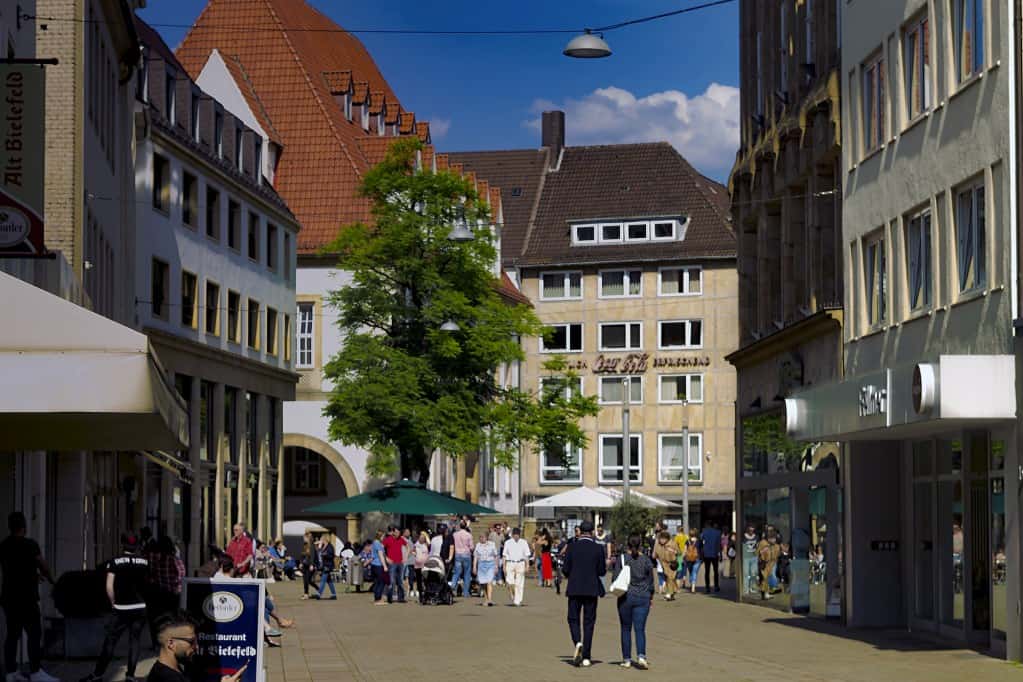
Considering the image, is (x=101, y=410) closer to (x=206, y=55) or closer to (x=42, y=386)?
(x=42, y=386)

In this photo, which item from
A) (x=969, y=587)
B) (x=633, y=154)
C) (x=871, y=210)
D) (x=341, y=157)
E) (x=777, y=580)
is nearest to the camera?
(x=969, y=587)

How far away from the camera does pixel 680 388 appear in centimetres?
9225

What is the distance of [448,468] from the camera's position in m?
77.6

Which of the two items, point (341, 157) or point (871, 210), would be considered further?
point (341, 157)

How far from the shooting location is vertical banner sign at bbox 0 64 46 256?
2005cm

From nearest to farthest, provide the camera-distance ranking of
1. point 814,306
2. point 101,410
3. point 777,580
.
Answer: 1. point 101,410
2. point 814,306
3. point 777,580

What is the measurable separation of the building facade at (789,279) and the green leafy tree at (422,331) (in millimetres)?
14263

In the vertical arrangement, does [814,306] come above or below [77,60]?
below

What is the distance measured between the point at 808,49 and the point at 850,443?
8274mm

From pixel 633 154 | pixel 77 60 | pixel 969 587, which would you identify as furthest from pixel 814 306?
pixel 633 154

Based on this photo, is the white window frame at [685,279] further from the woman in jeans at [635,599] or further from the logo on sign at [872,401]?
the woman in jeans at [635,599]

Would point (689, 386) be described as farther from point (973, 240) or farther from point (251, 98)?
point (973, 240)

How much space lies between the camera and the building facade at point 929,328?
23.6 metres

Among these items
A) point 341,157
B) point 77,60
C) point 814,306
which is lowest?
point 814,306
